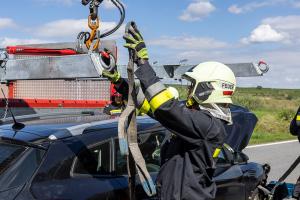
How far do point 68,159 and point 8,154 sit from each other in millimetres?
429

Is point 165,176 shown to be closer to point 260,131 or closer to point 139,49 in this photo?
point 139,49

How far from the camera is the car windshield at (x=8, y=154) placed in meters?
3.57

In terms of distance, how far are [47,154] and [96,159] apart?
1.40ft

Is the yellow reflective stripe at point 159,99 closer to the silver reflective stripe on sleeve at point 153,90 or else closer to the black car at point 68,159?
the silver reflective stripe on sleeve at point 153,90

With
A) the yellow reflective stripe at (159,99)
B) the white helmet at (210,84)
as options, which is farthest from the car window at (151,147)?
the yellow reflective stripe at (159,99)

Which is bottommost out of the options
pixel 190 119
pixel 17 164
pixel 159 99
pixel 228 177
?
pixel 228 177

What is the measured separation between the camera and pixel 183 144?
3293 millimetres

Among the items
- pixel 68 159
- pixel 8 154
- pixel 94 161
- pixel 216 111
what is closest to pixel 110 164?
pixel 94 161

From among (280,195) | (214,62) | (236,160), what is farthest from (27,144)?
(280,195)

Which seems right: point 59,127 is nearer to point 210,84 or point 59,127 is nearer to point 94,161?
point 94,161

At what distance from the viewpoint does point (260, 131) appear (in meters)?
22.5

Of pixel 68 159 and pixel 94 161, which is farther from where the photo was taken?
pixel 94 161

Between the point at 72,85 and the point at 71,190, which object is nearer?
the point at 71,190

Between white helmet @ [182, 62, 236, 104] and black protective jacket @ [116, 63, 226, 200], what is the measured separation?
0.13 metres
